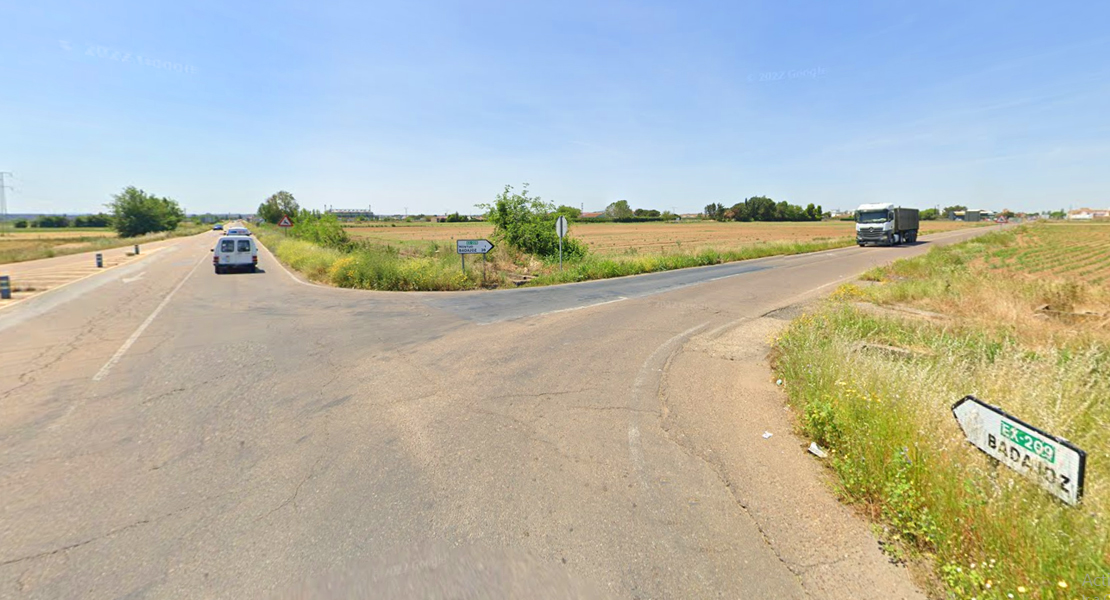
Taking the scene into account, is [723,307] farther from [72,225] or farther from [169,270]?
[72,225]

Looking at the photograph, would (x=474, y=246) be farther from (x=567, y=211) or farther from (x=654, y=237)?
(x=654, y=237)

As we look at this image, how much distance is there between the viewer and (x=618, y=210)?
14500cm

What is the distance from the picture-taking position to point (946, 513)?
2760mm

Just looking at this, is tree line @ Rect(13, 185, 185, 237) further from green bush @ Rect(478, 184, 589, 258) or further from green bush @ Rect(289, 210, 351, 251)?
green bush @ Rect(478, 184, 589, 258)

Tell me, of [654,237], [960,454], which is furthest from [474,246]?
[654,237]

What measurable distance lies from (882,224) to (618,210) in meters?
115

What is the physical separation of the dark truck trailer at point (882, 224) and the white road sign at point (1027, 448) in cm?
3647

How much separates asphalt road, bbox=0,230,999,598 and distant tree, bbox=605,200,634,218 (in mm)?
139837

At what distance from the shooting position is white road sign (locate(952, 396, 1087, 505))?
7.21 feet

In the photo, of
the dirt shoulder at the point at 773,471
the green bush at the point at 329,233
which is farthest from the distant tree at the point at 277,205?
the dirt shoulder at the point at 773,471

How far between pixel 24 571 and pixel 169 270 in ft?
79.7

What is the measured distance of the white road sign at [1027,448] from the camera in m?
2.20

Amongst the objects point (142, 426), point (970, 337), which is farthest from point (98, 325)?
point (970, 337)

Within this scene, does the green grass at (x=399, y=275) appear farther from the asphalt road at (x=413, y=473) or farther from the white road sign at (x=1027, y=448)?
the white road sign at (x=1027, y=448)
